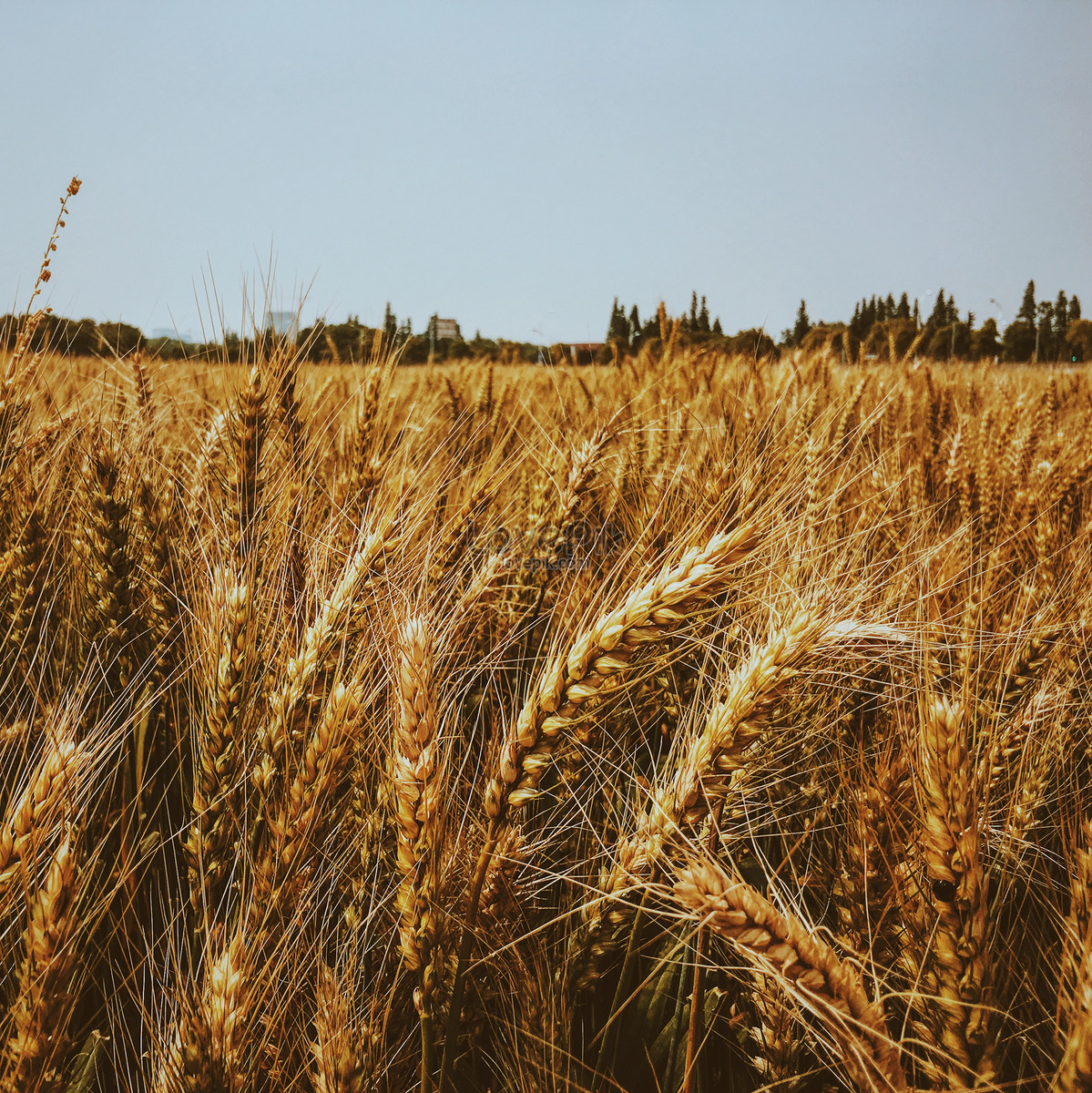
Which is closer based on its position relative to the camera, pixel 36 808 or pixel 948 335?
pixel 36 808

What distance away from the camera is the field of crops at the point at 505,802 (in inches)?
32.7

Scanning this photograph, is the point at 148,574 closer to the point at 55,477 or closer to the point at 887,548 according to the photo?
the point at 55,477

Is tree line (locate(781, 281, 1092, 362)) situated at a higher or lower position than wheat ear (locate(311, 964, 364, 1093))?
higher

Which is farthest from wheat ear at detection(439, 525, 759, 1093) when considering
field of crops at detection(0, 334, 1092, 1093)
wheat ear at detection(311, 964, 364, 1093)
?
wheat ear at detection(311, 964, 364, 1093)

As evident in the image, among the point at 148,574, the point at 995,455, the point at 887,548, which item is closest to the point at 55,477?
the point at 148,574

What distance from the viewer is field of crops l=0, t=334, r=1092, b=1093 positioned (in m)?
0.83

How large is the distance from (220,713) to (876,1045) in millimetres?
1015

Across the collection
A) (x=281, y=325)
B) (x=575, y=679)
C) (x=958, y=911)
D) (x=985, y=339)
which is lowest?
(x=958, y=911)

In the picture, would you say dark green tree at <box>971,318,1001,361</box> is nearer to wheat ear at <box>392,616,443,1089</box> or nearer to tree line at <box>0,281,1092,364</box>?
tree line at <box>0,281,1092,364</box>

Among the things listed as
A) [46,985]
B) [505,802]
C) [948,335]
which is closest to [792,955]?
[505,802]

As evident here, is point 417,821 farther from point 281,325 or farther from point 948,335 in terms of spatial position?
point 948,335

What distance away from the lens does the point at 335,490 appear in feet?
6.19

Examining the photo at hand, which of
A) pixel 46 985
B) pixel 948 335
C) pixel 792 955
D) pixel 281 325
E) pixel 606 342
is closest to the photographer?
pixel 792 955

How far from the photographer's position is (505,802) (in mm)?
867
